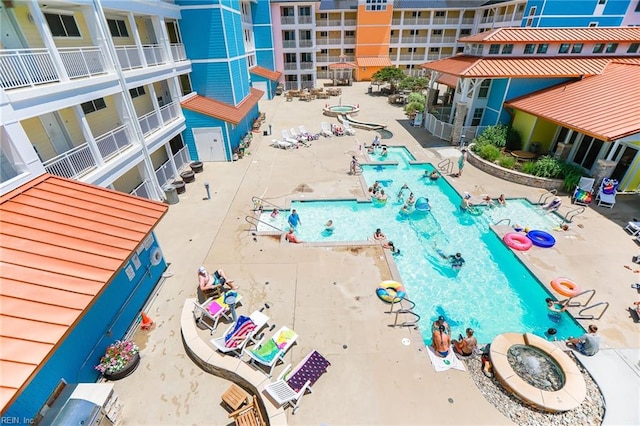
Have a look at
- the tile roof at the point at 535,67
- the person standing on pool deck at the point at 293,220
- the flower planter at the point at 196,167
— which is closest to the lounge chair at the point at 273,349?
the person standing on pool deck at the point at 293,220

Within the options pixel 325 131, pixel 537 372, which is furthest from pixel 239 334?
pixel 325 131

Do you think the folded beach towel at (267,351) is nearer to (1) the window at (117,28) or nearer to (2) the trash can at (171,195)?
(2) the trash can at (171,195)

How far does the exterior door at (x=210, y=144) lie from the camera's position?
20.3m

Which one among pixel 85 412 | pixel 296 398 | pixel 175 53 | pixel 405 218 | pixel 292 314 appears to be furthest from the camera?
pixel 175 53

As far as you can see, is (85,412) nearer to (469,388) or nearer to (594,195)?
(469,388)

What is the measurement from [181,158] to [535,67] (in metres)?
25.5

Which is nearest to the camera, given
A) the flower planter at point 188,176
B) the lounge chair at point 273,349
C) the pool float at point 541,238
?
the lounge chair at point 273,349

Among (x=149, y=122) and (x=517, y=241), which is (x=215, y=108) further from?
(x=517, y=241)

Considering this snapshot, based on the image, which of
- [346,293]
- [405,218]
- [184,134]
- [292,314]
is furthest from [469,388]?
[184,134]

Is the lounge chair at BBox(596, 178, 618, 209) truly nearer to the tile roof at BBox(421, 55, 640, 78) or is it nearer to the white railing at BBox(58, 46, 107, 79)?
the tile roof at BBox(421, 55, 640, 78)

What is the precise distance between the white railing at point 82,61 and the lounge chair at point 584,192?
23947 mm

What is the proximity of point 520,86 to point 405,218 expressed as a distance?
47.5 feet

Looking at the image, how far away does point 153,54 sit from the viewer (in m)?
15.9

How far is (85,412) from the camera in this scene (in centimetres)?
649
